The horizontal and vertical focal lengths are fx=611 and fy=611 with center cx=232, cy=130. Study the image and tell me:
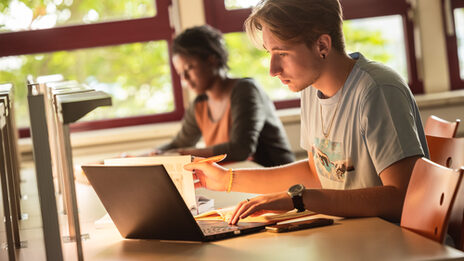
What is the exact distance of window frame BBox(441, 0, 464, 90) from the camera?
153 inches

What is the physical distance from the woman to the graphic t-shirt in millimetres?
1098

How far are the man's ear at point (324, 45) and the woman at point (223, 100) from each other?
120cm

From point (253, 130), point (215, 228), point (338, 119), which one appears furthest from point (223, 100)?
point (215, 228)

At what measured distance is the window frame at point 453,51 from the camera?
12.7ft

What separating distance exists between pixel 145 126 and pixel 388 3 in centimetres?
175

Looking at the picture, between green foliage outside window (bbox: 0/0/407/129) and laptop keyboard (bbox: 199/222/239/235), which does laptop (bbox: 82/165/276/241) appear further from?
green foliage outside window (bbox: 0/0/407/129)

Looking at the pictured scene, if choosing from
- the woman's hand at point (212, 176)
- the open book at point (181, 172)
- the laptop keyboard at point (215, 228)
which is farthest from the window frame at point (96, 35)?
the laptop keyboard at point (215, 228)

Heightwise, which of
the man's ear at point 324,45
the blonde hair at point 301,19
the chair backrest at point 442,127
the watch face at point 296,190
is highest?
the blonde hair at point 301,19

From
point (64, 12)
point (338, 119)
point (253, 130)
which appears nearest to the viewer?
point (338, 119)

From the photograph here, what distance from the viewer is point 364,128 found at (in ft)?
4.97

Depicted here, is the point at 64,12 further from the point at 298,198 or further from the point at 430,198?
the point at 430,198

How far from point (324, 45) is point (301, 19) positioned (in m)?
0.10

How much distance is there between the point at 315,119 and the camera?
1.77 metres

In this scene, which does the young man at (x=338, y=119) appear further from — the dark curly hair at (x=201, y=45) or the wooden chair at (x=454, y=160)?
the dark curly hair at (x=201, y=45)
